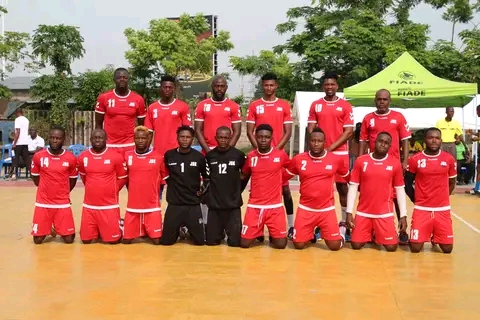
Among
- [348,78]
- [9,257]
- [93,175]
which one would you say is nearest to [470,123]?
[348,78]

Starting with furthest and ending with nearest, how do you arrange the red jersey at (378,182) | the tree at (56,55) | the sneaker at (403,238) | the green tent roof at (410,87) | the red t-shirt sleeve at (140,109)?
the tree at (56,55)
the green tent roof at (410,87)
the red t-shirt sleeve at (140,109)
the sneaker at (403,238)
the red jersey at (378,182)

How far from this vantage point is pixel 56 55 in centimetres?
2823

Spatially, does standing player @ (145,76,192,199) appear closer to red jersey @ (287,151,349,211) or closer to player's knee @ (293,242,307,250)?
red jersey @ (287,151,349,211)

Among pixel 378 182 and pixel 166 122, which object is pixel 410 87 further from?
pixel 166 122

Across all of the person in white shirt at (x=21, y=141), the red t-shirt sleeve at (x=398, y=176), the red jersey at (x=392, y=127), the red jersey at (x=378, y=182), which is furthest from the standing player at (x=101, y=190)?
the person in white shirt at (x=21, y=141)

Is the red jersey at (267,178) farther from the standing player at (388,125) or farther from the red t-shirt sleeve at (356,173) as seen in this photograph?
the standing player at (388,125)

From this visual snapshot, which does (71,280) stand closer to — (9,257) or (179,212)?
(9,257)

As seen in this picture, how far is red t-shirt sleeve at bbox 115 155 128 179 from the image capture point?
22.9ft

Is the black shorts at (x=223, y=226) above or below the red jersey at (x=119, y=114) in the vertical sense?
below

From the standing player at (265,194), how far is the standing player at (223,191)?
0.19 meters

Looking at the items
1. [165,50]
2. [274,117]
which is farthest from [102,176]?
[165,50]

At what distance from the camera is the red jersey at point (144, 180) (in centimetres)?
693

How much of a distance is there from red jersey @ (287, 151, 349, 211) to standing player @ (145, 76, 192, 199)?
163cm

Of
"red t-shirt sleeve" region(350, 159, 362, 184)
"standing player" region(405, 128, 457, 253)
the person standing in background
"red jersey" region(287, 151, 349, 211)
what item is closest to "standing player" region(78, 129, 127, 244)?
"red jersey" region(287, 151, 349, 211)
